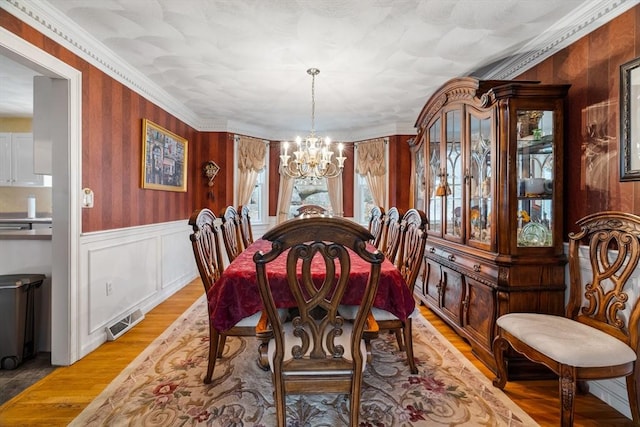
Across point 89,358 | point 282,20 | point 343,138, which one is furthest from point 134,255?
point 343,138

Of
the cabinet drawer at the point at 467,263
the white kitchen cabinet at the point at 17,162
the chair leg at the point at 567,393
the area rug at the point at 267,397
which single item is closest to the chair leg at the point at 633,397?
the chair leg at the point at 567,393

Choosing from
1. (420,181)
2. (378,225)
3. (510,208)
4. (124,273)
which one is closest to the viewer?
(510,208)

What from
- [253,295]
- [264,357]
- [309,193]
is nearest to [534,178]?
[253,295]

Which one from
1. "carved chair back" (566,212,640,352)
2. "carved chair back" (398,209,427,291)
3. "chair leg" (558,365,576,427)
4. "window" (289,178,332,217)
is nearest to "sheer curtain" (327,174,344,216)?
"window" (289,178,332,217)

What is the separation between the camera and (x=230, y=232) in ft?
9.30

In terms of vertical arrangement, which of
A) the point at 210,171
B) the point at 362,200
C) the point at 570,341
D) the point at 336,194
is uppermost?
the point at 210,171

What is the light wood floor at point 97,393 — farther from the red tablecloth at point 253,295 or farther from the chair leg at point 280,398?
the chair leg at point 280,398

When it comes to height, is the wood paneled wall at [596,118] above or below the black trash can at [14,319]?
above

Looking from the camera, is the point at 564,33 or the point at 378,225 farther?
the point at 378,225

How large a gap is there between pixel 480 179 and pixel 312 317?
1.90 m

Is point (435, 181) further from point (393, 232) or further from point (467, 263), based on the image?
point (467, 263)

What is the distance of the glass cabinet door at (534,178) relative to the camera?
225cm

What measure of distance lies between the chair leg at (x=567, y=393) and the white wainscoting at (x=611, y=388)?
2.18 feet

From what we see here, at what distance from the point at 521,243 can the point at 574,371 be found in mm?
926
